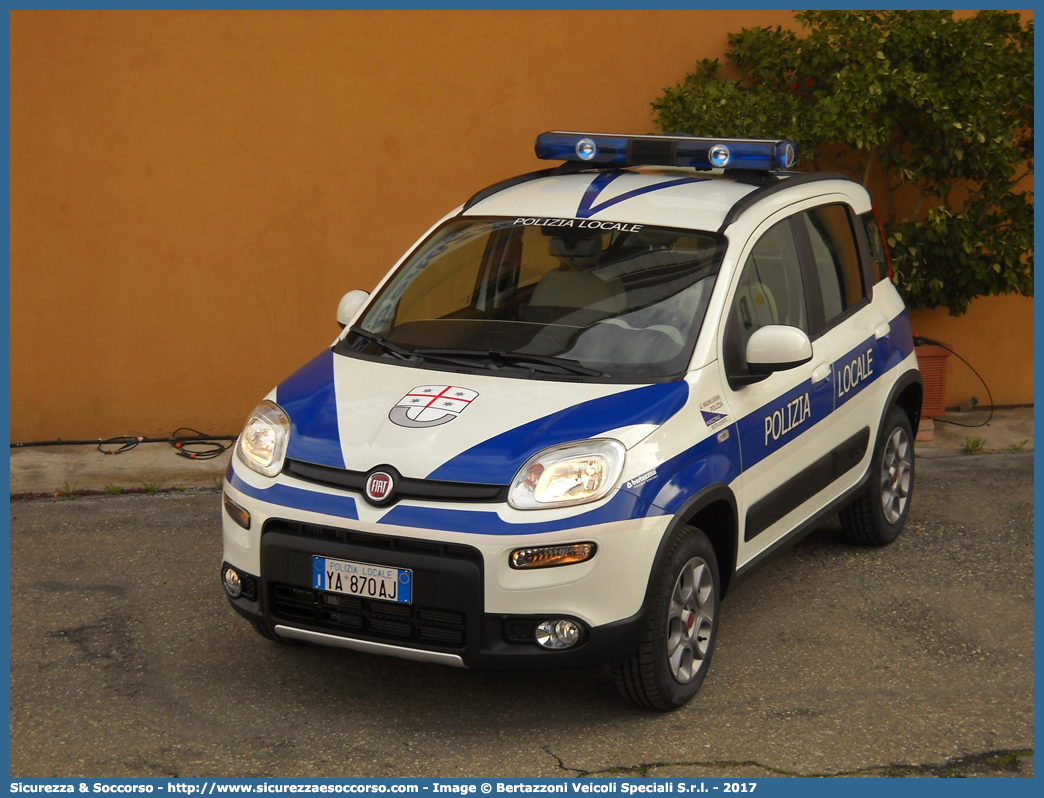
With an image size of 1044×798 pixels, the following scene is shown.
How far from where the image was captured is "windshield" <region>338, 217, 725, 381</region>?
15.5 feet

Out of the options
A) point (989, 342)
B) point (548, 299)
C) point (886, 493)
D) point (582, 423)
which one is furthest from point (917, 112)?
point (582, 423)

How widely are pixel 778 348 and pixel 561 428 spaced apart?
0.93 m

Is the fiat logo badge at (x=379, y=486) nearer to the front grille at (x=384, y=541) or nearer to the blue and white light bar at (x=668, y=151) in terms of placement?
the front grille at (x=384, y=541)

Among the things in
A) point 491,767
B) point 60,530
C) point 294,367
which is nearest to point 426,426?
point 491,767

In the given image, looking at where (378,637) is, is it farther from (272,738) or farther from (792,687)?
(792,687)

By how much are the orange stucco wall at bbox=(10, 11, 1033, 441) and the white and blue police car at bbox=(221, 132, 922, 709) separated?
2.20 metres

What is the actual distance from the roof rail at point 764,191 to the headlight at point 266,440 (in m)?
1.86

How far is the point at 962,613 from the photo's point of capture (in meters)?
5.52

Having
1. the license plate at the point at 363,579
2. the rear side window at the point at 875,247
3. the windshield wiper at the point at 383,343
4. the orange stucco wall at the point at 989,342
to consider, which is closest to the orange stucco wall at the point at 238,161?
the rear side window at the point at 875,247

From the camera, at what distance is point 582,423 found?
4.29 m

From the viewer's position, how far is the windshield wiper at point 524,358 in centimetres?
463

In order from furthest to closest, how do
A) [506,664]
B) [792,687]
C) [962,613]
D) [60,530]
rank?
1. [60,530]
2. [962,613]
3. [792,687]
4. [506,664]

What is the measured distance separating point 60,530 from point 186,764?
273 cm

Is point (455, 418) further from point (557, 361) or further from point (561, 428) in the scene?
point (557, 361)
